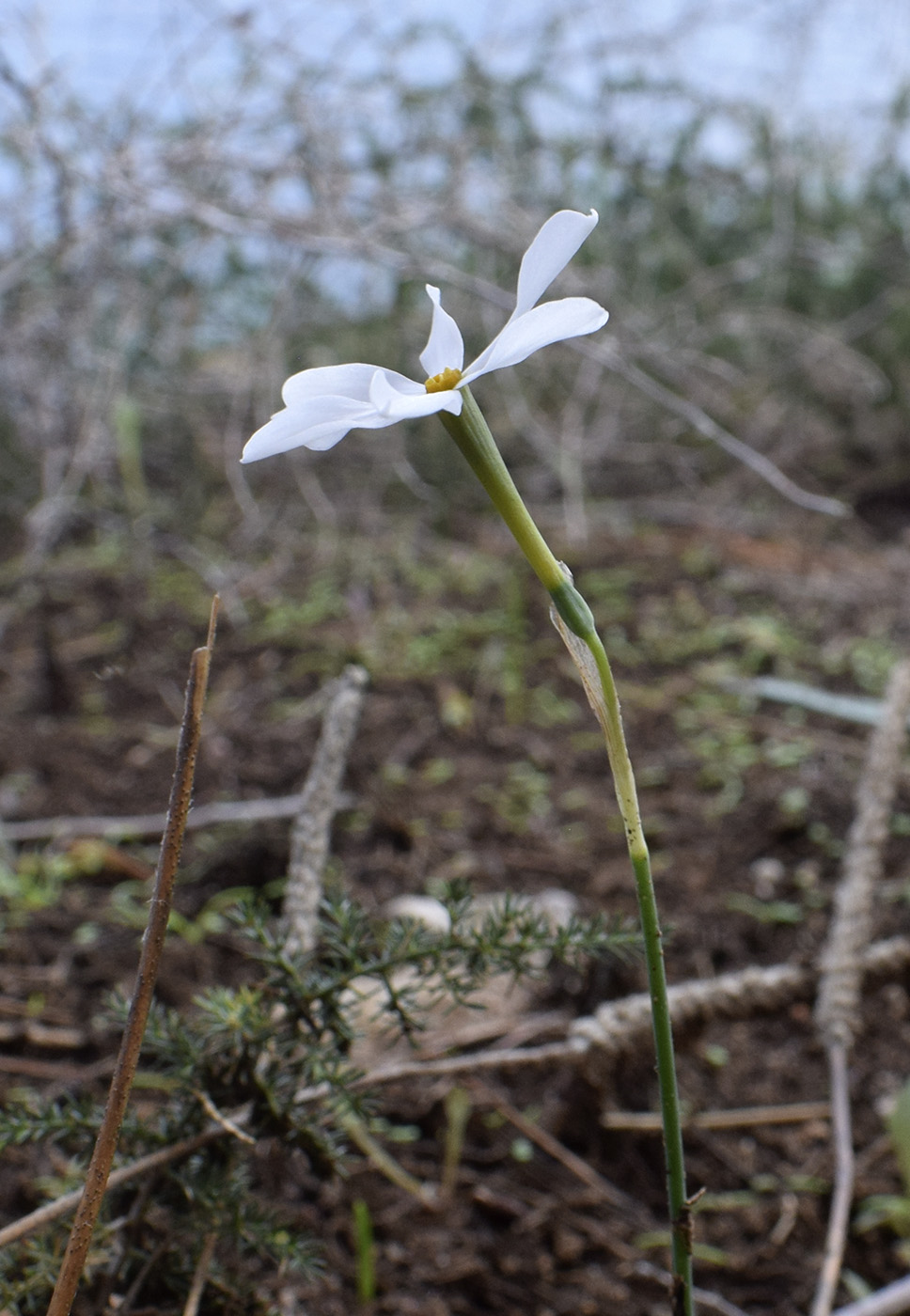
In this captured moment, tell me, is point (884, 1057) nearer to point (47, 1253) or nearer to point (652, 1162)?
point (652, 1162)

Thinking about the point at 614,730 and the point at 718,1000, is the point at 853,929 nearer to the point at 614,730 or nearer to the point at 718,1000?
the point at 718,1000

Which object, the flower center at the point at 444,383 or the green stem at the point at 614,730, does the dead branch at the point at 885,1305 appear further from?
the flower center at the point at 444,383

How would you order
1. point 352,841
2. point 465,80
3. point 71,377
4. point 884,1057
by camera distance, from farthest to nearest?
point 465,80
point 71,377
point 352,841
point 884,1057

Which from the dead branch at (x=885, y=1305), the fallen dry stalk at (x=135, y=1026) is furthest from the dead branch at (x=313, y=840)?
the dead branch at (x=885, y=1305)

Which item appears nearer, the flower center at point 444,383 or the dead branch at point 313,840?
the flower center at point 444,383

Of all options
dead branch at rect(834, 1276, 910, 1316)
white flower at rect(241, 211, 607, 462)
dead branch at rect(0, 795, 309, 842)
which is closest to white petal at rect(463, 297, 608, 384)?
white flower at rect(241, 211, 607, 462)

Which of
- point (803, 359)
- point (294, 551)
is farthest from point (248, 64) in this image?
point (803, 359)
